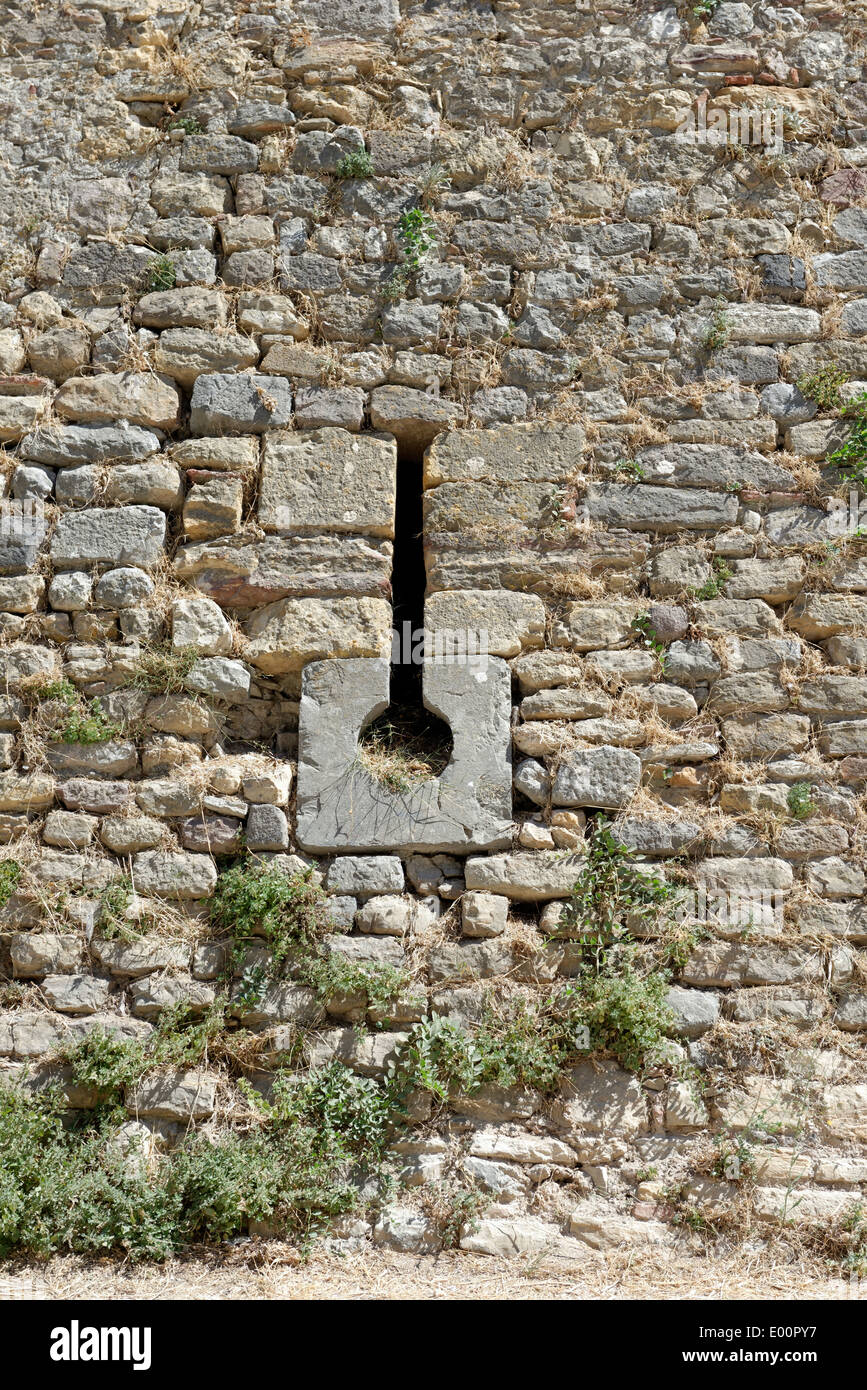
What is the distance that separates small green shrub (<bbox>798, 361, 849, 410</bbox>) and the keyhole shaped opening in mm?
1490

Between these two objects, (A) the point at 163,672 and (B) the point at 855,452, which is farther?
(B) the point at 855,452

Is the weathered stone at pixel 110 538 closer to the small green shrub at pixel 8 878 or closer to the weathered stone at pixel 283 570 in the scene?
the weathered stone at pixel 283 570

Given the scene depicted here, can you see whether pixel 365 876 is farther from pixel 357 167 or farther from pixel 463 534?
pixel 357 167

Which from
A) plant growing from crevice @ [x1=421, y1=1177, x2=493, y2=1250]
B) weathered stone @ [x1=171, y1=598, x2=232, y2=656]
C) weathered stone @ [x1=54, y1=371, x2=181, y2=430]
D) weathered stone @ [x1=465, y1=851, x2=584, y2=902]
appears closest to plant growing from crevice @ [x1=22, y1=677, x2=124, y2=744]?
weathered stone @ [x1=171, y1=598, x2=232, y2=656]

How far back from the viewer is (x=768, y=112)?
14.6 feet

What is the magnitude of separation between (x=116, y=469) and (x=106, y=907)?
5.25 ft

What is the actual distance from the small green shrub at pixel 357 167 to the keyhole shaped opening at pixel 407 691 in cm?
113

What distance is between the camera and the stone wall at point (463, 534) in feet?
11.4

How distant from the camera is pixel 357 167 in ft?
14.2

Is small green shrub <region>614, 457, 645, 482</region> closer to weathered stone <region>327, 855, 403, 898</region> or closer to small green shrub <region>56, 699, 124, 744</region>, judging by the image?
weathered stone <region>327, 855, 403, 898</region>

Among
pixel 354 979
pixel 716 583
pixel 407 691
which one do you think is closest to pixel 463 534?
pixel 407 691

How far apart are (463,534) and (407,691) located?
0.64m

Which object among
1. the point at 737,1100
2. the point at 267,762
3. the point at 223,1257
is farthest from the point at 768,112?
the point at 223,1257

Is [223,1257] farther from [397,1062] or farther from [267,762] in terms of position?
[267,762]
